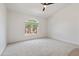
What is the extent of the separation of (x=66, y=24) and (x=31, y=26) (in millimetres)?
1763

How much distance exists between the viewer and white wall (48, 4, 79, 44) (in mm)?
4761

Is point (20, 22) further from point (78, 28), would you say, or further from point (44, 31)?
point (78, 28)

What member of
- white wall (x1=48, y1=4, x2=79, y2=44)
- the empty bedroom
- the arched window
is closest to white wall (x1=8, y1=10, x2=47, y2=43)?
the empty bedroom

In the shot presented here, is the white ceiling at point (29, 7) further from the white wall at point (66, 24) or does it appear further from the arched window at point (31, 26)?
the arched window at point (31, 26)

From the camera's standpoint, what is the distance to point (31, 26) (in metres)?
5.92

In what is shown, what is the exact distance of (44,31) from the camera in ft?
21.7

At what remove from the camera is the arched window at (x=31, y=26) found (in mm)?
5688

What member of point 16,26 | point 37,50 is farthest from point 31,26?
point 37,50

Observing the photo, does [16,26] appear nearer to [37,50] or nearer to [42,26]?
[42,26]

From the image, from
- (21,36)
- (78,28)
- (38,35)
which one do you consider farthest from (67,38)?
(21,36)

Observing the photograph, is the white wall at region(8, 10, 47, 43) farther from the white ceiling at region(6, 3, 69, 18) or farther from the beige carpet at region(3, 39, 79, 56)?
the beige carpet at region(3, 39, 79, 56)

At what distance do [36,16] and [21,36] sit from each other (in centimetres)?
134

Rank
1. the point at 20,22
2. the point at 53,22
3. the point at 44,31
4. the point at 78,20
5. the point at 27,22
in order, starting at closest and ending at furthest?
the point at 78,20, the point at 20,22, the point at 27,22, the point at 53,22, the point at 44,31

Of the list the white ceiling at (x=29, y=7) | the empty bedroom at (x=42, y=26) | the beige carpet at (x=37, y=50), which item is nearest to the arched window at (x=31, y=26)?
the empty bedroom at (x=42, y=26)
